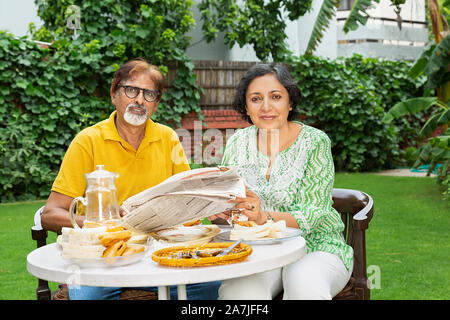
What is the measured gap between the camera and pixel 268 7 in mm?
10453

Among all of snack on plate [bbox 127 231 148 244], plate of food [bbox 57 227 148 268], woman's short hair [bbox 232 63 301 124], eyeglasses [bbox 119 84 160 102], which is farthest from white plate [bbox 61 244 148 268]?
woman's short hair [bbox 232 63 301 124]

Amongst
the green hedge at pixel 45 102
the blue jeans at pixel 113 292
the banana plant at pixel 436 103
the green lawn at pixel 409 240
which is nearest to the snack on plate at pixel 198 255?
the blue jeans at pixel 113 292

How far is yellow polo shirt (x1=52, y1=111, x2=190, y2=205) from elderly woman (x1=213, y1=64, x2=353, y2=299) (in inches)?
13.1

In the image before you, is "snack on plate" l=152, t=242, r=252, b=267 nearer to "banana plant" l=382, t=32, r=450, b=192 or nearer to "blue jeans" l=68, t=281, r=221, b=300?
"blue jeans" l=68, t=281, r=221, b=300

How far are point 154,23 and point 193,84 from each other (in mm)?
1271

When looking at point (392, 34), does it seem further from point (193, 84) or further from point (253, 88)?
point (253, 88)

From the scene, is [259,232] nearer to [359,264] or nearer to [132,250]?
[132,250]

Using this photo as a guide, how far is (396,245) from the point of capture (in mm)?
5184

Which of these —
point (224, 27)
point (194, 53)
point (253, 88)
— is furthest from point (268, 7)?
point (253, 88)

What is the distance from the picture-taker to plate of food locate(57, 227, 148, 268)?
5.16 ft

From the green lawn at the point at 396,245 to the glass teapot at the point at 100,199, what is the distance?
1503 millimetres

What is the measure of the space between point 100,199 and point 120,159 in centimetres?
93

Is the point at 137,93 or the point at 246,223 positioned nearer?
the point at 246,223

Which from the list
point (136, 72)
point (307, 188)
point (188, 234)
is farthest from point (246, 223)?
point (136, 72)
